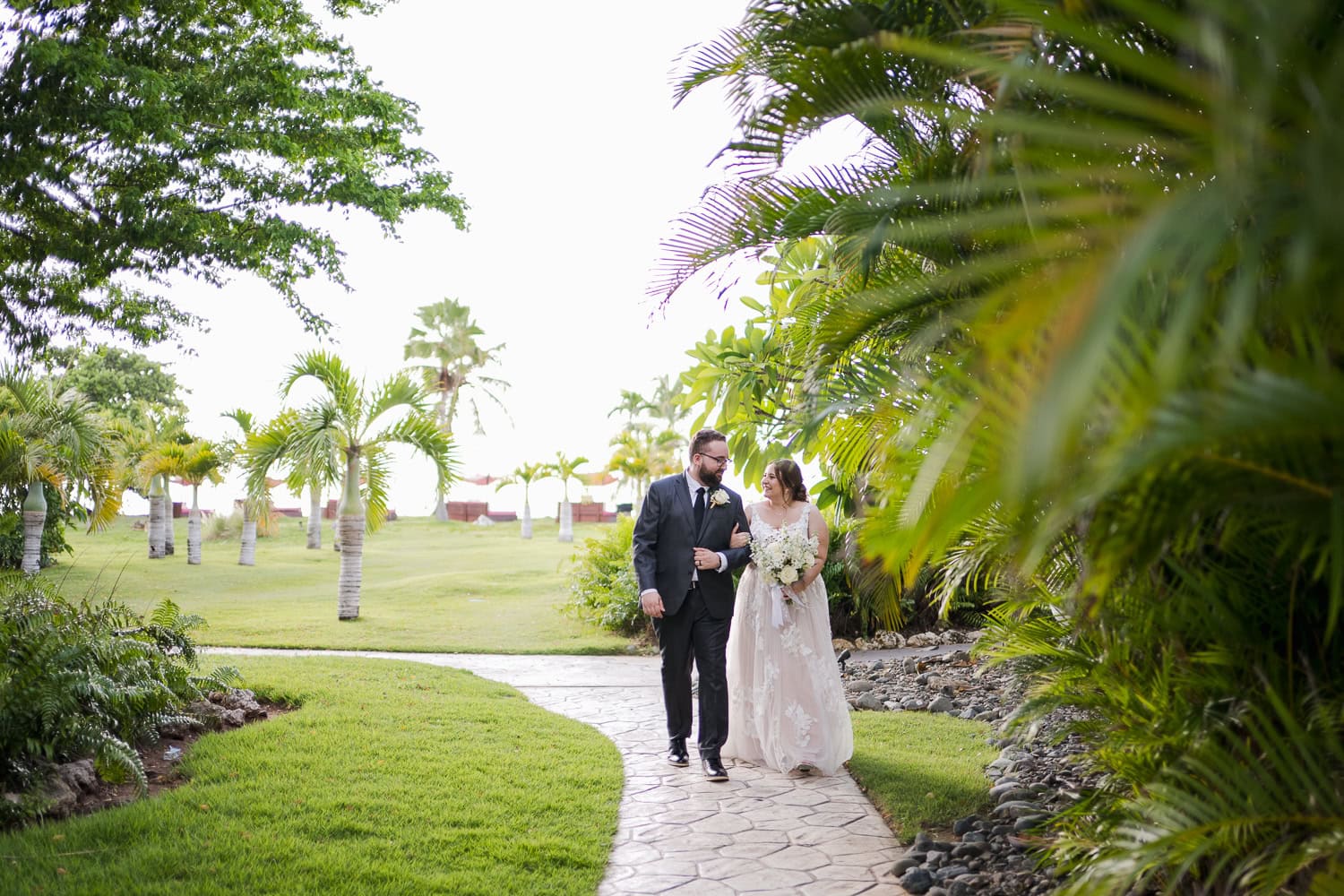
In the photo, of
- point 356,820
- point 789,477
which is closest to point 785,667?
point 789,477

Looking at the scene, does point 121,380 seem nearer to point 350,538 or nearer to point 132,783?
point 350,538

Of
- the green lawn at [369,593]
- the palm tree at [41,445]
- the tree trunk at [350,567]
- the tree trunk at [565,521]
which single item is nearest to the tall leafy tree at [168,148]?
the green lawn at [369,593]

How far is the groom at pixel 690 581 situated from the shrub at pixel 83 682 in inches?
136

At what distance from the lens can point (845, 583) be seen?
49.3 ft

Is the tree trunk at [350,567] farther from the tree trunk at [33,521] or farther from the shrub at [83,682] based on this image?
the shrub at [83,682]

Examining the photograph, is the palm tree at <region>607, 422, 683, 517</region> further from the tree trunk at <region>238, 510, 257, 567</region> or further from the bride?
the bride

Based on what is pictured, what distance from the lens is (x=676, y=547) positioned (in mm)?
7453

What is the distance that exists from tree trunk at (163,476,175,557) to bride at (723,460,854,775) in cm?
2901

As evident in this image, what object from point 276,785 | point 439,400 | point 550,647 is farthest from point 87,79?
point 439,400

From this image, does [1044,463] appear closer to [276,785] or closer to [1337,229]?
[1337,229]

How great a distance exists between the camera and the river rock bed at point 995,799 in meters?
4.84

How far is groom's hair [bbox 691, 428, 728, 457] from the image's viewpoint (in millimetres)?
7602

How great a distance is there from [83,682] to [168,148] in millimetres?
7309

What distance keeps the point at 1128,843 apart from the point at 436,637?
1405 centimetres
